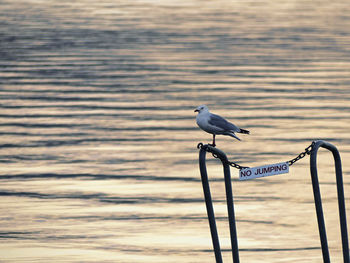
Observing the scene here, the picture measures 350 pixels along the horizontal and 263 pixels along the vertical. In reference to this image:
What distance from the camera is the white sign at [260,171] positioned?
7062 mm

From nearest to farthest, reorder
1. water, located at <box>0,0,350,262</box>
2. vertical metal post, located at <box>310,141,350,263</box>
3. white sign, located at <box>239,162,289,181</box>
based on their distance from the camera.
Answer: white sign, located at <box>239,162,289,181</box> < vertical metal post, located at <box>310,141,350,263</box> < water, located at <box>0,0,350,262</box>

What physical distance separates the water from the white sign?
6.84ft

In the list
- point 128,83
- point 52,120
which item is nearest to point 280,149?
point 52,120

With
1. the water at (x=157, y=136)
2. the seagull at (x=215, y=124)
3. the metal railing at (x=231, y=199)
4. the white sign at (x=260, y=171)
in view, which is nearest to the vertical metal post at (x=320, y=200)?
the metal railing at (x=231, y=199)

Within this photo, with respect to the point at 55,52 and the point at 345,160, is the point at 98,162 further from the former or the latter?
the point at 55,52

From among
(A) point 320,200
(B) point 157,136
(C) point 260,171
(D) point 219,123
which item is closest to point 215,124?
(D) point 219,123

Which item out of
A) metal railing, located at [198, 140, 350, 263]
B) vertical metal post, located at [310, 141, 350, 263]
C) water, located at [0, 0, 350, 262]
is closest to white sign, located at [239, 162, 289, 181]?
metal railing, located at [198, 140, 350, 263]

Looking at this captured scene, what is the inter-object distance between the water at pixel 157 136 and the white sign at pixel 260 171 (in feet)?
6.84

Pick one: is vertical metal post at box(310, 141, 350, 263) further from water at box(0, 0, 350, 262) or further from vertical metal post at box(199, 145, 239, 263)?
water at box(0, 0, 350, 262)

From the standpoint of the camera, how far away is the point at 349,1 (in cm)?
5372

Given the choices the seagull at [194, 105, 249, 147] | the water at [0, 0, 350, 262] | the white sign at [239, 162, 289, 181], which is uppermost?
the seagull at [194, 105, 249, 147]

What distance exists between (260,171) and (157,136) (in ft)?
28.5

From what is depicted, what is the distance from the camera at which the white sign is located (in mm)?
7062

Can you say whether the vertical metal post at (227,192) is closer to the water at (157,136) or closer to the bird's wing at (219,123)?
the bird's wing at (219,123)
